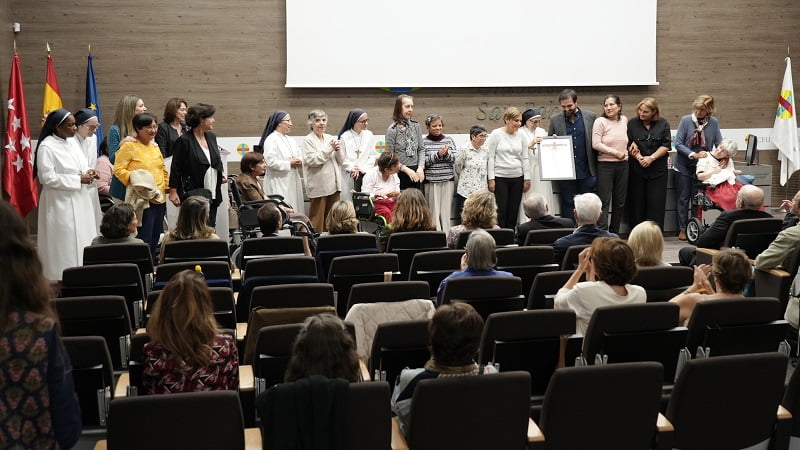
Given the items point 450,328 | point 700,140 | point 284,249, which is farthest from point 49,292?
point 700,140

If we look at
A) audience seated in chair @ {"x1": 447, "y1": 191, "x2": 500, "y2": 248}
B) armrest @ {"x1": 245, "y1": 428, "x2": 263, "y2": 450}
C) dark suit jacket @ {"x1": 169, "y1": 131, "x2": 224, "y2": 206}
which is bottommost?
armrest @ {"x1": 245, "y1": 428, "x2": 263, "y2": 450}

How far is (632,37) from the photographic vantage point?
11.3 m

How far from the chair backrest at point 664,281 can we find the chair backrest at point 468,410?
211 cm

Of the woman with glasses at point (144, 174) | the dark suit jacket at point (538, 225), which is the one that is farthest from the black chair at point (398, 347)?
the woman with glasses at point (144, 174)

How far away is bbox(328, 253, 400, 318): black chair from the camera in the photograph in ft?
17.5

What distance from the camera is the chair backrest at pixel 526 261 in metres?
5.53

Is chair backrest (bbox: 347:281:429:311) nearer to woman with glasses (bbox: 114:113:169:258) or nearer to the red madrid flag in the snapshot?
woman with glasses (bbox: 114:113:169:258)

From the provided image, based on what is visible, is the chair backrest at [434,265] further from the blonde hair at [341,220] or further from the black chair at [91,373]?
the black chair at [91,373]

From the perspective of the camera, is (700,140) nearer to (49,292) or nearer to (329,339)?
(329,339)

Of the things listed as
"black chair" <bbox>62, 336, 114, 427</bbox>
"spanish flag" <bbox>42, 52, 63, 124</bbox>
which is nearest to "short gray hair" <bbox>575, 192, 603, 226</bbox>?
"black chair" <bbox>62, 336, 114, 427</bbox>

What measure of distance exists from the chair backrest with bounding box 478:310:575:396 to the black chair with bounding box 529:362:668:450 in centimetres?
70

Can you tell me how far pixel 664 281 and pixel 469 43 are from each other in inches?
259

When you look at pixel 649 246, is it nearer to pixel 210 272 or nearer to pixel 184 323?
pixel 210 272

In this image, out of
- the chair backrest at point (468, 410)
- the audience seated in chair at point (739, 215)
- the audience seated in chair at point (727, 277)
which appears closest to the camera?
the chair backrest at point (468, 410)
